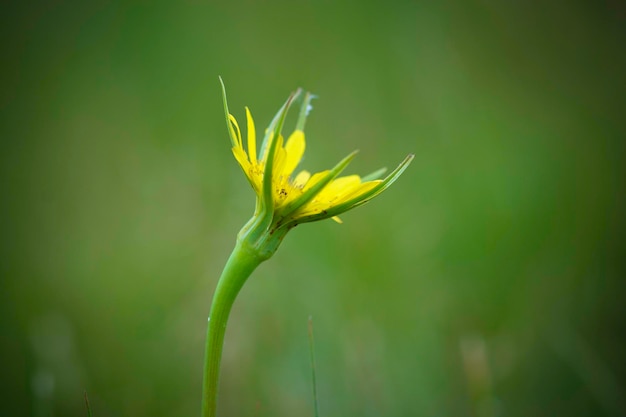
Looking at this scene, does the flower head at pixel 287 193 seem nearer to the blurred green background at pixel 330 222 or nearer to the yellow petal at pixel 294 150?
the yellow petal at pixel 294 150

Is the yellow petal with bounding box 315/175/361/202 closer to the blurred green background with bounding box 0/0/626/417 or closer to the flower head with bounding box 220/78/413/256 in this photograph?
the flower head with bounding box 220/78/413/256

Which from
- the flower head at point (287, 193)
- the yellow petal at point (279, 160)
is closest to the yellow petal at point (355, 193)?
the flower head at point (287, 193)

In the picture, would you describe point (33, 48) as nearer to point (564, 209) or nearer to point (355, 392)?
point (355, 392)

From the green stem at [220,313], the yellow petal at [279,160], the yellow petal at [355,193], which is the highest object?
the yellow petal at [279,160]

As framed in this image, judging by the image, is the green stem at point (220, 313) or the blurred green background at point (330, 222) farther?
the blurred green background at point (330, 222)

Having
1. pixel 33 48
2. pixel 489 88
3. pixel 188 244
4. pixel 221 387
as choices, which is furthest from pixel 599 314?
pixel 33 48

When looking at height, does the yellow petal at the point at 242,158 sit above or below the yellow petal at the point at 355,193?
above

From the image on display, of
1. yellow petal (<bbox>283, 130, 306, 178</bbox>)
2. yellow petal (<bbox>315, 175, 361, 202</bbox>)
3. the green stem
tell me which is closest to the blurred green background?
the green stem
